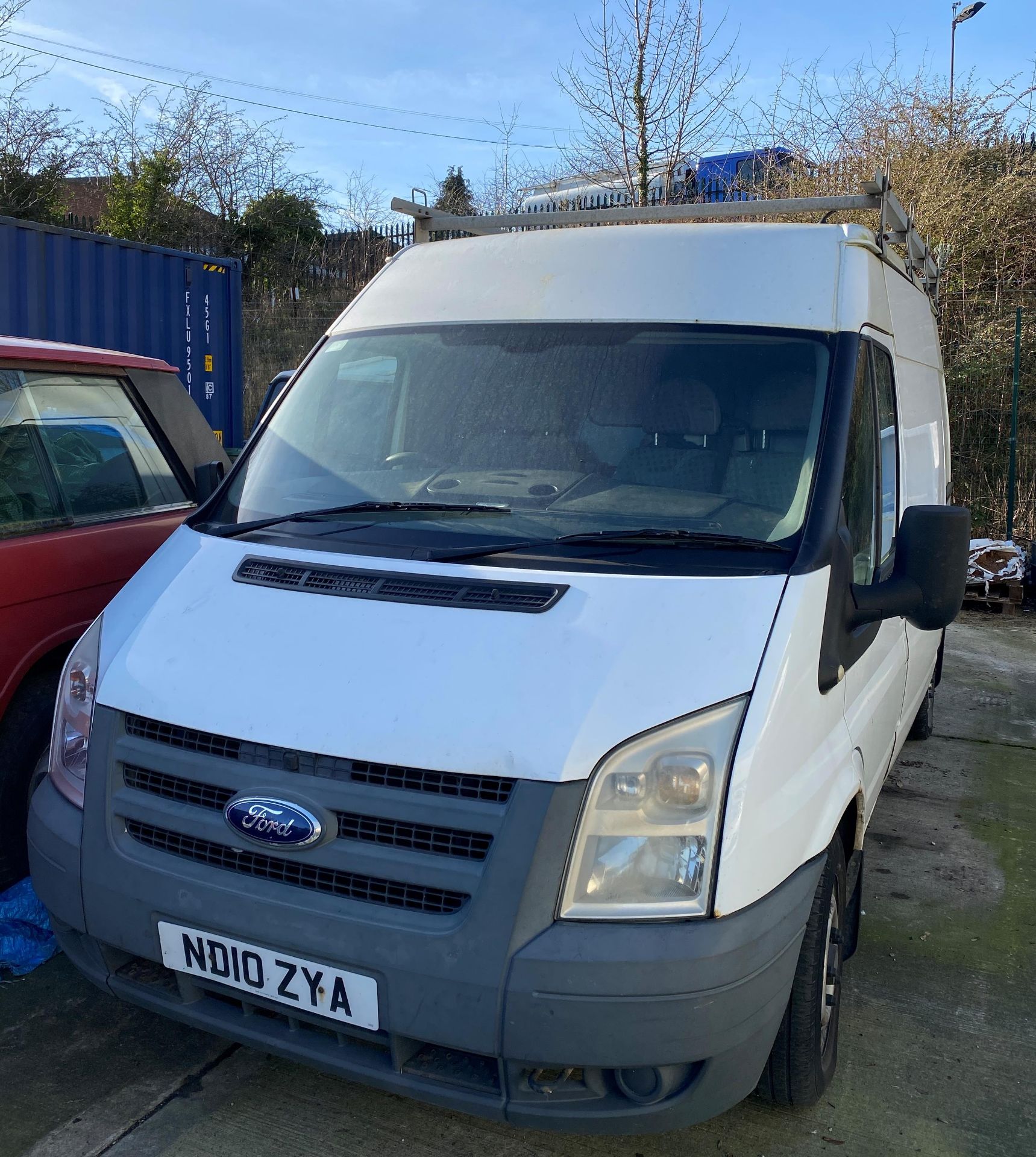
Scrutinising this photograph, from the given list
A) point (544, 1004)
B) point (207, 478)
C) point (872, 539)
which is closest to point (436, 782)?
point (544, 1004)

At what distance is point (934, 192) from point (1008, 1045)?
1159 centimetres

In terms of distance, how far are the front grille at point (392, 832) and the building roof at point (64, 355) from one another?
2.27 metres

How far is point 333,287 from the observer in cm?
1872

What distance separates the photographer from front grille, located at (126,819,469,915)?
6.95 ft

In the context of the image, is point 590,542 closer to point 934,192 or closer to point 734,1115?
point 734,1115

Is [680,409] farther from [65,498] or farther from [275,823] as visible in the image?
[65,498]

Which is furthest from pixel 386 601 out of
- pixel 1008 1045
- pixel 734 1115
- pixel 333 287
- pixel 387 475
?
pixel 333 287

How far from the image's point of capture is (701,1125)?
104 inches

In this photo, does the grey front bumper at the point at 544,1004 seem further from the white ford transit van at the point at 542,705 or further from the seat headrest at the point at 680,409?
the seat headrest at the point at 680,409

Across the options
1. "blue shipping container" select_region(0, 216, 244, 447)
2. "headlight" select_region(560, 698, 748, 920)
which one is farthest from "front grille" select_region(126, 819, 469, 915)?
"blue shipping container" select_region(0, 216, 244, 447)

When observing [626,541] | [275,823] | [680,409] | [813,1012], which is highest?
[680,409]

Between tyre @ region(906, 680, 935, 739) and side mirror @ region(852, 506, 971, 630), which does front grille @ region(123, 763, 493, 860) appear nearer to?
side mirror @ region(852, 506, 971, 630)

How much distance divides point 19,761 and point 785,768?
260 centimetres

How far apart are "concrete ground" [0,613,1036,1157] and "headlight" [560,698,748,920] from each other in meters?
0.89
